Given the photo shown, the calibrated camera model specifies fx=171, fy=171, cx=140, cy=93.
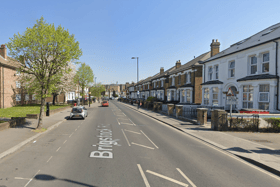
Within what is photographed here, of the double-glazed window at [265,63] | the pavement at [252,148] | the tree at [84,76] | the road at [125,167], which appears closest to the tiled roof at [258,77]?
the double-glazed window at [265,63]

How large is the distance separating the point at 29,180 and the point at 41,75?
948cm

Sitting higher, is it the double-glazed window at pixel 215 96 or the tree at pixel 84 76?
the tree at pixel 84 76

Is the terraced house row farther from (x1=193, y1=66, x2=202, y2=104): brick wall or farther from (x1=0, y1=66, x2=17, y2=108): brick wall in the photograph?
(x1=0, y1=66, x2=17, y2=108): brick wall

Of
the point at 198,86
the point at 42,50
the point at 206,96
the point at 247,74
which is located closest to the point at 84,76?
the point at 198,86

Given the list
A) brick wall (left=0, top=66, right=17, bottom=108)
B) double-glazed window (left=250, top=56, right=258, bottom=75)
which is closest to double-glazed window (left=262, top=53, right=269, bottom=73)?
double-glazed window (left=250, top=56, right=258, bottom=75)

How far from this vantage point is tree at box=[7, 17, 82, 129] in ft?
39.7

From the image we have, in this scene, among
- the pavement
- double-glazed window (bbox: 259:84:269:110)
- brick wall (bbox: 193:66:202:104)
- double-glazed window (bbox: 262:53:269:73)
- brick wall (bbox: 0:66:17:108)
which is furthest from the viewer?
brick wall (bbox: 193:66:202:104)

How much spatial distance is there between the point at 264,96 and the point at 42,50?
19.2m

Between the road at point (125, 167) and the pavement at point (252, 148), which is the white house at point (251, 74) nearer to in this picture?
the pavement at point (252, 148)

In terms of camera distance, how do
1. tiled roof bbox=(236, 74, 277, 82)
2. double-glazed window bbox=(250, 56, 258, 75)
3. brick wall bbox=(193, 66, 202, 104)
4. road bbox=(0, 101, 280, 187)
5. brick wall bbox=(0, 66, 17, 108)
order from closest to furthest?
1. road bbox=(0, 101, 280, 187)
2. tiled roof bbox=(236, 74, 277, 82)
3. double-glazed window bbox=(250, 56, 258, 75)
4. brick wall bbox=(0, 66, 17, 108)
5. brick wall bbox=(193, 66, 202, 104)

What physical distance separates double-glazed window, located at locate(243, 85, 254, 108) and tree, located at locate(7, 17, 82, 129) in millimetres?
16936

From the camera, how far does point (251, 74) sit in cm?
1734

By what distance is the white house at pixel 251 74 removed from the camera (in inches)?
587

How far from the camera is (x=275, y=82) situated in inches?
574
